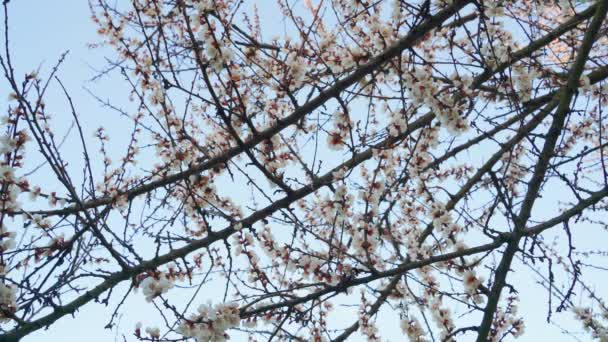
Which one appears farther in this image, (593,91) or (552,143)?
(593,91)

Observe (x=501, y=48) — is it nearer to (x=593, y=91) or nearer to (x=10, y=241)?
(x=593, y=91)

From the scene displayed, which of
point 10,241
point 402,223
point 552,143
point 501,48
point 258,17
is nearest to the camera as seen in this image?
point 552,143

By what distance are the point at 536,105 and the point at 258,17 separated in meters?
2.71

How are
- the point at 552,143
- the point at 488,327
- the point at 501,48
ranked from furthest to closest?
the point at 501,48 → the point at 552,143 → the point at 488,327

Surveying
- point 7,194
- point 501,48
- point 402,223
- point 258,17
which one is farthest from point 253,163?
point 258,17

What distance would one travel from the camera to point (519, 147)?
4672 millimetres

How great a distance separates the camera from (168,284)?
231 cm

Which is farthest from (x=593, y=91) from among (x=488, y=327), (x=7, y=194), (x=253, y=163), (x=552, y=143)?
(x=7, y=194)

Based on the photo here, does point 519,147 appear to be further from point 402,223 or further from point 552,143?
point 552,143

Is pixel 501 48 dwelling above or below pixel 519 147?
below

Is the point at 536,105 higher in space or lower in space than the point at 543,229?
higher

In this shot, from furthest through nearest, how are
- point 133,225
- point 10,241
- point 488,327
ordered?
1. point 133,225
2. point 10,241
3. point 488,327

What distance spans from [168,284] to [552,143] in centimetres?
193

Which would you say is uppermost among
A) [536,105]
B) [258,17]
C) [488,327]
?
[258,17]
